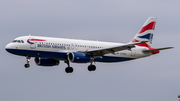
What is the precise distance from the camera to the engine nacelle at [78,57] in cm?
6762

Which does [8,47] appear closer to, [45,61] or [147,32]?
[45,61]

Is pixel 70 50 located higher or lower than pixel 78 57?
higher

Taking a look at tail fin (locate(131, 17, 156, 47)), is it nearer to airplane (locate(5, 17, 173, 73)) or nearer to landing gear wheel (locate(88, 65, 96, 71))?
airplane (locate(5, 17, 173, 73))

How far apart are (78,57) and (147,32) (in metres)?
17.4

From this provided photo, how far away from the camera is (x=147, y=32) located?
7919 cm

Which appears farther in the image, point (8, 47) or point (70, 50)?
point (70, 50)

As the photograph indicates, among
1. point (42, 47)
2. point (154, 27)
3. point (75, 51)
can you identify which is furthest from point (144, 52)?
point (42, 47)

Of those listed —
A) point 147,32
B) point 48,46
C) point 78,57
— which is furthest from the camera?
point 147,32

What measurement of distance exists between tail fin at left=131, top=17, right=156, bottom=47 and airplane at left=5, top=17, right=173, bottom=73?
7.81 ft

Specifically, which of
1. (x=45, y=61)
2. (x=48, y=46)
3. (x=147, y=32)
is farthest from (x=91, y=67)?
(x=147, y=32)

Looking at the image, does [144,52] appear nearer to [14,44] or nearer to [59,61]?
[59,61]

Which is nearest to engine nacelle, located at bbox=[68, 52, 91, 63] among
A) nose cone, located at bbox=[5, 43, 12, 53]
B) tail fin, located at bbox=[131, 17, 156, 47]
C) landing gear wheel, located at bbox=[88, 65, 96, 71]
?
landing gear wheel, located at bbox=[88, 65, 96, 71]

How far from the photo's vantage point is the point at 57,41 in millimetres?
68375

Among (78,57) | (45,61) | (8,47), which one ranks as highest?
(8,47)
